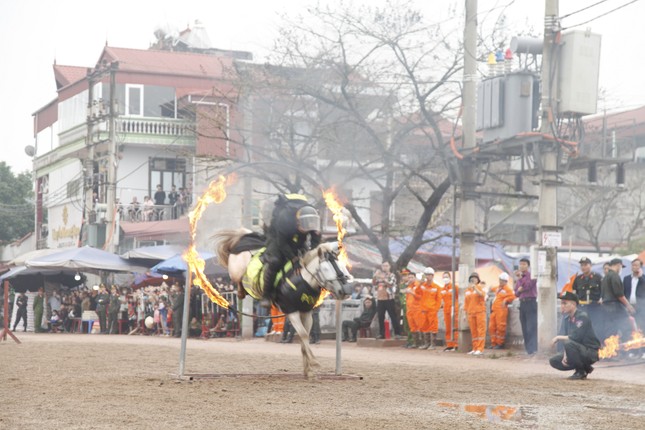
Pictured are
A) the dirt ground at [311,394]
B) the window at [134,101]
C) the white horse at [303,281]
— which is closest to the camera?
the dirt ground at [311,394]

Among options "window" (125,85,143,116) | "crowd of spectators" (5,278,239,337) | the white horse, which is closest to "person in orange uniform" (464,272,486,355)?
"crowd of spectators" (5,278,239,337)

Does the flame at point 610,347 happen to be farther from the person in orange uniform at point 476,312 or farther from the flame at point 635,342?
the person in orange uniform at point 476,312

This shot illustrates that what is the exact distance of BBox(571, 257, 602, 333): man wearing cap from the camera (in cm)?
2086

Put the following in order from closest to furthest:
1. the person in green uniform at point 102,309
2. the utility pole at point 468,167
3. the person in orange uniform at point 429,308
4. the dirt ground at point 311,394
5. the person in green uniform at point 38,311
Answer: the dirt ground at point 311,394
the utility pole at point 468,167
the person in orange uniform at point 429,308
the person in green uniform at point 102,309
the person in green uniform at point 38,311

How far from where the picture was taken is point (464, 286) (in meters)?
25.1

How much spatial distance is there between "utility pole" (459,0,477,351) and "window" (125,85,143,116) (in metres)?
35.1

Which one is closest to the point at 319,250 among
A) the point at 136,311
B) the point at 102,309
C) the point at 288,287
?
the point at 288,287

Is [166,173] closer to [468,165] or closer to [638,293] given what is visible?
[468,165]

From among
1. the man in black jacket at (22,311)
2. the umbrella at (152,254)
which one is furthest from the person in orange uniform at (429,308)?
the man in black jacket at (22,311)

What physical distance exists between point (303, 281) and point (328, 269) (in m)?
0.65

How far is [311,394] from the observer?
13867mm

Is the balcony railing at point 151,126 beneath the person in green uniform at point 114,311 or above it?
above

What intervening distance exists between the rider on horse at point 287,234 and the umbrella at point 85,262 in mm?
25621

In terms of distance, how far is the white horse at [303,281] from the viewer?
15.3m
